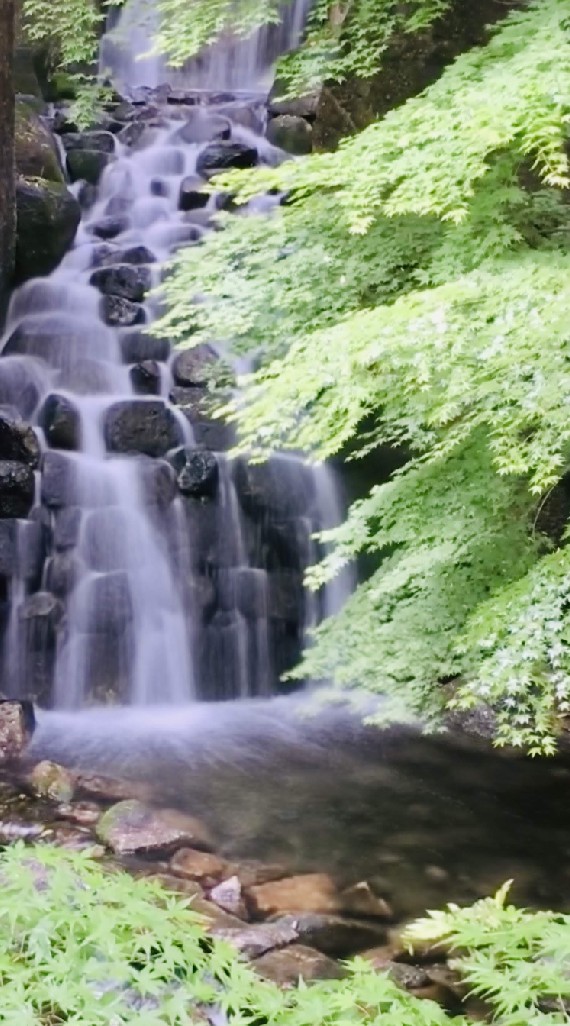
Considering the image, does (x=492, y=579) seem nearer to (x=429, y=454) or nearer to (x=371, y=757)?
(x=429, y=454)

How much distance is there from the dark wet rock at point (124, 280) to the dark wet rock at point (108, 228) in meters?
1.59

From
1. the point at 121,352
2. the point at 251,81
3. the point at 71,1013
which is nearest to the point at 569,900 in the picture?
the point at 71,1013

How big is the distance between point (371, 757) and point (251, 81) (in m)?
17.5

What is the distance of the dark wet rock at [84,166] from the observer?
14.9 metres

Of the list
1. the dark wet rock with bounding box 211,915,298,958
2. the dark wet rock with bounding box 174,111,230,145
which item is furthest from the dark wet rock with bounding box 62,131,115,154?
the dark wet rock with bounding box 211,915,298,958

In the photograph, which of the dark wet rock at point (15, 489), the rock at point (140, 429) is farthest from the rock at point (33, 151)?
the dark wet rock at point (15, 489)

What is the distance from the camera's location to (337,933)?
461cm

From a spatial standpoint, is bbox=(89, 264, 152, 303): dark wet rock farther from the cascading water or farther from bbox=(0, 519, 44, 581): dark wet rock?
bbox=(0, 519, 44, 581): dark wet rock

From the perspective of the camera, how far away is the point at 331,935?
459cm

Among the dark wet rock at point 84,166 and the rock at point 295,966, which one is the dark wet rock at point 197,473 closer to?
the rock at point 295,966

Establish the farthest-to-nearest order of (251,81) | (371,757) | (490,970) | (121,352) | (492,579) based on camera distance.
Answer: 1. (251,81)
2. (121,352)
3. (371,757)
4. (492,579)
5. (490,970)

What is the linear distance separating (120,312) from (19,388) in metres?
2.08

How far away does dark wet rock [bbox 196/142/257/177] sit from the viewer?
15117 mm

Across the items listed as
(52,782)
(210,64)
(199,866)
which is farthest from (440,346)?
(210,64)
